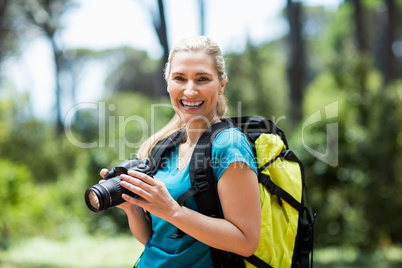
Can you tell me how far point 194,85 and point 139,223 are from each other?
1.95ft

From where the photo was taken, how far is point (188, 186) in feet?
4.87

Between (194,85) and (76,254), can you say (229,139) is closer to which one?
(194,85)

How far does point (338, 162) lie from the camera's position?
286 inches

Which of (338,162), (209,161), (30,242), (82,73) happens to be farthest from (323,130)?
(82,73)

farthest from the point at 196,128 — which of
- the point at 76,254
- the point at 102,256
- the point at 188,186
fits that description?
the point at 76,254

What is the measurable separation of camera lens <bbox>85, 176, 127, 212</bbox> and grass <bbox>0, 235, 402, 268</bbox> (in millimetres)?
4631

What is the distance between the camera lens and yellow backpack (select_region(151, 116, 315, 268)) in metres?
1.45

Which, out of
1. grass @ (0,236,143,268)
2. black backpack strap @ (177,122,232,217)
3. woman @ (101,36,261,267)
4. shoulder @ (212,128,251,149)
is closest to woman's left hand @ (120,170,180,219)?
woman @ (101,36,261,267)

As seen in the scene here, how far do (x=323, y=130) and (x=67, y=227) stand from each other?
591cm

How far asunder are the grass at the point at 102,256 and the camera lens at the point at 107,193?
463cm

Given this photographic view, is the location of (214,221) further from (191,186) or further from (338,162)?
(338,162)

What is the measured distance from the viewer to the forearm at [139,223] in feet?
5.71

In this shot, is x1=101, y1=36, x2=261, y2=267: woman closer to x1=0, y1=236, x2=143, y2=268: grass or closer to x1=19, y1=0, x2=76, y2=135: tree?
x1=0, y1=236, x2=143, y2=268: grass

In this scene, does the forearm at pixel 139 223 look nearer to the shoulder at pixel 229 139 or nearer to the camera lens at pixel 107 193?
the camera lens at pixel 107 193
